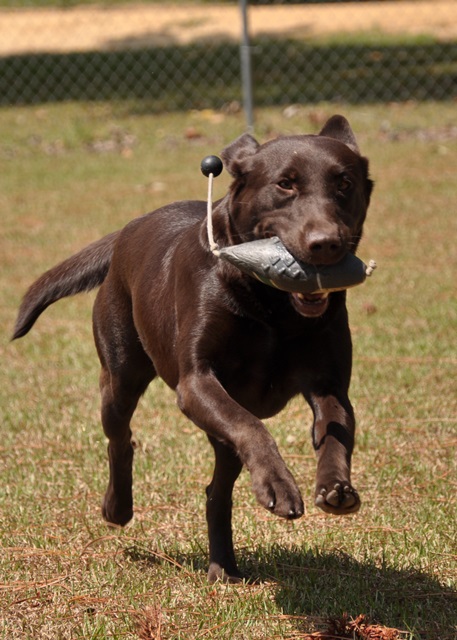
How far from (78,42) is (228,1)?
660 centimetres

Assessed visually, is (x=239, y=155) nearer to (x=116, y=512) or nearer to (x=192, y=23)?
(x=116, y=512)

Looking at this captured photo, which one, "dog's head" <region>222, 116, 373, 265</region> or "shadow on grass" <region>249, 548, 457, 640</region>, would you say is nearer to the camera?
"dog's head" <region>222, 116, 373, 265</region>

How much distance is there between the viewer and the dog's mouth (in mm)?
3254

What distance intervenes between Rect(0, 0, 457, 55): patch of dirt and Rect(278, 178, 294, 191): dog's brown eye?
15358mm

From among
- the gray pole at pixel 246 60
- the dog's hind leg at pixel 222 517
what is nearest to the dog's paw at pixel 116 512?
the dog's hind leg at pixel 222 517

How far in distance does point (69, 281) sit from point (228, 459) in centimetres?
108

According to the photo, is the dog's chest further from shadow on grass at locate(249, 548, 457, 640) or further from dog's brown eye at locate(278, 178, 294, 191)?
shadow on grass at locate(249, 548, 457, 640)

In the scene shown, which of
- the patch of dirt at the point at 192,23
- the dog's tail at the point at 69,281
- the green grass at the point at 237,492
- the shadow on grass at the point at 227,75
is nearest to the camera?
the green grass at the point at 237,492

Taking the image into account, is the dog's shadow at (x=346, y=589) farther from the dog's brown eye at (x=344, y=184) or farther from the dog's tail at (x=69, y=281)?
the dog's brown eye at (x=344, y=184)

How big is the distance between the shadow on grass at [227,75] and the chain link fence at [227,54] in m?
0.02

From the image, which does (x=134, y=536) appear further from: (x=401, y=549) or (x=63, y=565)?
(x=401, y=549)

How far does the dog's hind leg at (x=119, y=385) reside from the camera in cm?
417

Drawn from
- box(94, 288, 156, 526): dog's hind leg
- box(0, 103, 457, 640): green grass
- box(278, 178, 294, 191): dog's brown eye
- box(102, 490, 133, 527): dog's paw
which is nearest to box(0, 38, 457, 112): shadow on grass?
box(0, 103, 457, 640): green grass

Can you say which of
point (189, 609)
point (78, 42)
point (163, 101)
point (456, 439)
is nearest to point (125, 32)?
point (78, 42)
